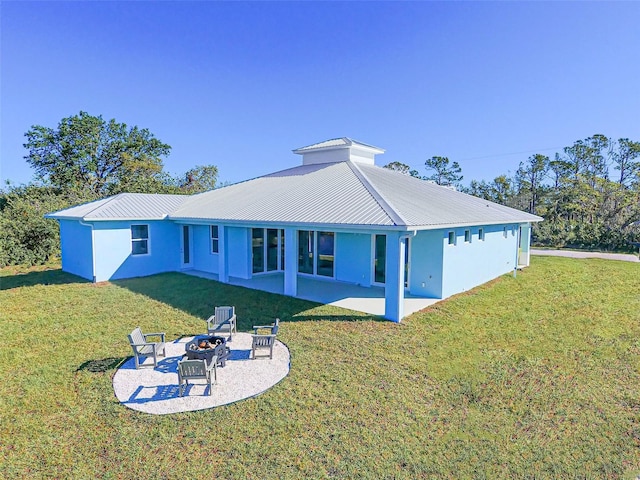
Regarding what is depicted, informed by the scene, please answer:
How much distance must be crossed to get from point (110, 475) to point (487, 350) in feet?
25.4

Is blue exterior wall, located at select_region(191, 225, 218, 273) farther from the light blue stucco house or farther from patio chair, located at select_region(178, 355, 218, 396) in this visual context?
patio chair, located at select_region(178, 355, 218, 396)

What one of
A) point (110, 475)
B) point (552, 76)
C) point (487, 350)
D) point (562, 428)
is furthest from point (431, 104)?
point (110, 475)

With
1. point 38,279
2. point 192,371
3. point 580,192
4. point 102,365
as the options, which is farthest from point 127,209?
point 580,192

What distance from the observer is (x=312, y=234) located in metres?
15.1

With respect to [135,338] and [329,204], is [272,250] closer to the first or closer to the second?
[329,204]

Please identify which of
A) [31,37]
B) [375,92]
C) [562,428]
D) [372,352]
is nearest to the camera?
[562,428]

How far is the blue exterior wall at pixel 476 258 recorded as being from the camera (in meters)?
12.7

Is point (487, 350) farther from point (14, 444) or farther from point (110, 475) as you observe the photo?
point (14, 444)

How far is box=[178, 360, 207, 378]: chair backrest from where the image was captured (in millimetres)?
6059

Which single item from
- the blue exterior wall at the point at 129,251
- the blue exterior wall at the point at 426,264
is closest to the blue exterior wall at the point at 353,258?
the blue exterior wall at the point at 426,264

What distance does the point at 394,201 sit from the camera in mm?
11812

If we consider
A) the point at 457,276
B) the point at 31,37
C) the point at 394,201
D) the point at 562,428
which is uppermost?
the point at 31,37

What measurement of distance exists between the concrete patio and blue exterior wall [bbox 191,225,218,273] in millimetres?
802

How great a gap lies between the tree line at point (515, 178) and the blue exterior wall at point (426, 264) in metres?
24.2
